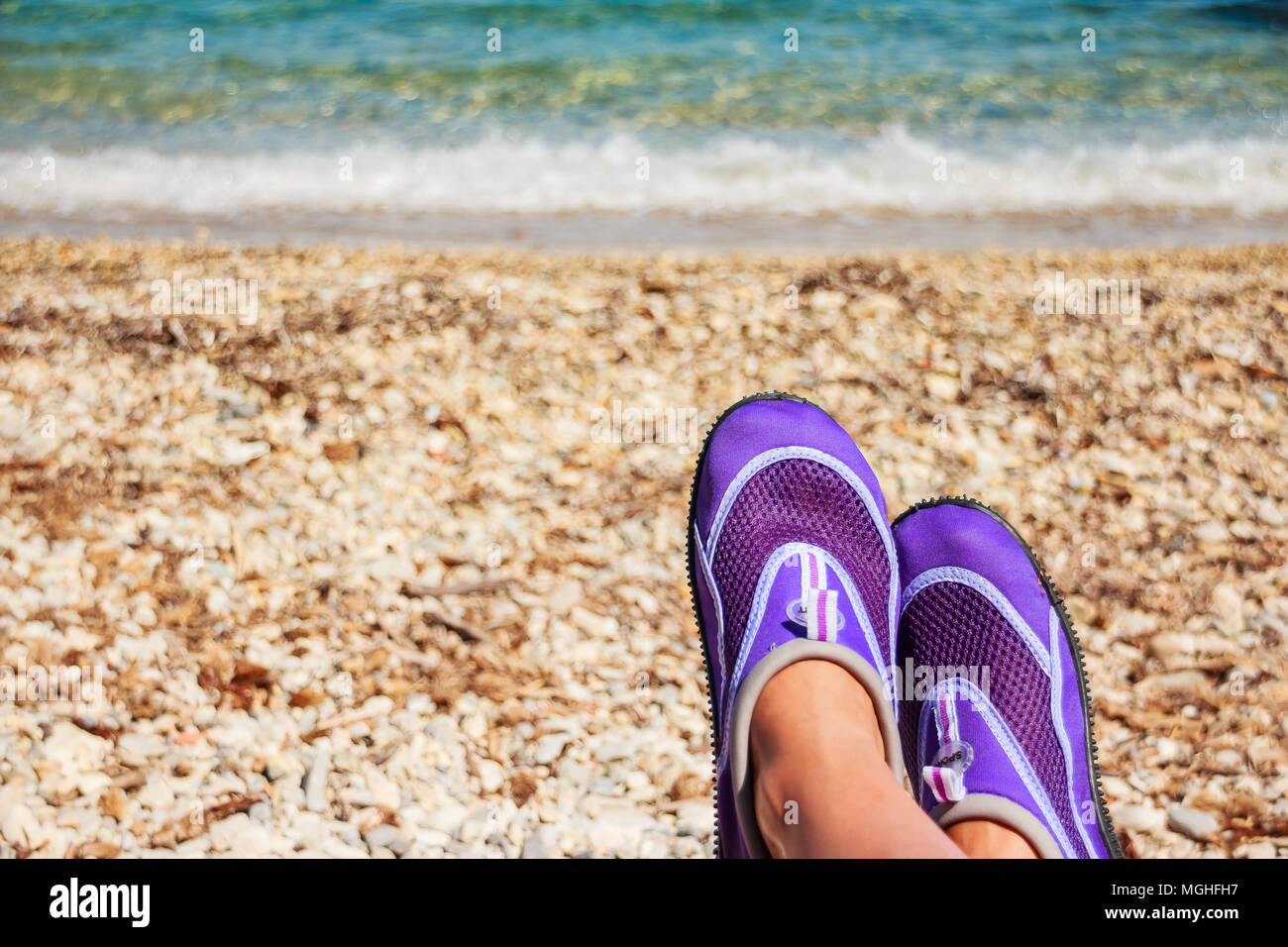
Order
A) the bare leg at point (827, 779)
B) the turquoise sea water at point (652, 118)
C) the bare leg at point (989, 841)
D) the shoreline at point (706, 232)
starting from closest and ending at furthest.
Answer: the bare leg at point (827, 779)
the bare leg at point (989, 841)
the shoreline at point (706, 232)
the turquoise sea water at point (652, 118)

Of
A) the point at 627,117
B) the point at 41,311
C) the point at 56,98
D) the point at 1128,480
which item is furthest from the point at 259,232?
the point at 1128,480

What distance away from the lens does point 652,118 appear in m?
7.00

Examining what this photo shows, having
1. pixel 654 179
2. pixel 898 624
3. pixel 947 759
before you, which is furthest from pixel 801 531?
pixel 654 179

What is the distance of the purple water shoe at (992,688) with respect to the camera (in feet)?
6.81

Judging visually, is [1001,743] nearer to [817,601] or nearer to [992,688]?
[992,688]

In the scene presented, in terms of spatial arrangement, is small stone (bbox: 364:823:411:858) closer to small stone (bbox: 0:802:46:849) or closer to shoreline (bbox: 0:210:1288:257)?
small stone (bbox: 0:802:46:849)

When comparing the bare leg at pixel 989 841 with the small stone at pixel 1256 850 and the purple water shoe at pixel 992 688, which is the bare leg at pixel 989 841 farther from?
the small stone at pixel 1256 850

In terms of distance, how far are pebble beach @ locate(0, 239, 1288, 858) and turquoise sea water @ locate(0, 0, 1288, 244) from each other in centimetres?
195

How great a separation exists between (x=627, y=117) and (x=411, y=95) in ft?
5.78

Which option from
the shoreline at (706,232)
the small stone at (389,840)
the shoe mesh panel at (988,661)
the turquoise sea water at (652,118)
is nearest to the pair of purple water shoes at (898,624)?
the shoe mesh panel at (988,661)

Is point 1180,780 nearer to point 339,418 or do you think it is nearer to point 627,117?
point 339,418

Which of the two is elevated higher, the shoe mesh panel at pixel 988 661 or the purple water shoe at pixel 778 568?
the purple water shoe at pixel 778 568

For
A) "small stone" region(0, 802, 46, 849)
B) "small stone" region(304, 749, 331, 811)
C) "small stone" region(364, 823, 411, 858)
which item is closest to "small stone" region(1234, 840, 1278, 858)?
"small stone" region(364, 823, 411, 858)

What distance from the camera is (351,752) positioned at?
7.39 ft
